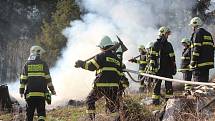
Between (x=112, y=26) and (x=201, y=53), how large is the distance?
13220 mm

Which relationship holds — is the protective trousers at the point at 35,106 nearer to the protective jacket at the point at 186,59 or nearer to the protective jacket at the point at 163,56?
the protective jacket at the point at 163,56

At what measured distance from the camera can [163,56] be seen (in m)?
11.3

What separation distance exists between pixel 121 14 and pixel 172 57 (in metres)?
12.7

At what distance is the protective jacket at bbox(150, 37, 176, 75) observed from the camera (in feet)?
36.9

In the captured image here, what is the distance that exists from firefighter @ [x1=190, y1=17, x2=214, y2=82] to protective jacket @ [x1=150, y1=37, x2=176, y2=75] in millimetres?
1101

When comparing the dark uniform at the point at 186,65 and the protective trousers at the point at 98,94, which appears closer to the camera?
the protective trousers at the point at 98,94

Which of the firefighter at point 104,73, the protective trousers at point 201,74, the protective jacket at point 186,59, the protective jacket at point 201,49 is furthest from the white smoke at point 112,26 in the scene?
the firefighter at point 104,73

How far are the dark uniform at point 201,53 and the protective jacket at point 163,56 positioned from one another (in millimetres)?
1121

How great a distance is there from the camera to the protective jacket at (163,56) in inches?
443

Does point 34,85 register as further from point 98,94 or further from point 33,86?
point 98,94

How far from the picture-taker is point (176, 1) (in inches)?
1006

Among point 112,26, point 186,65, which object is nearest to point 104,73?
point 186,65

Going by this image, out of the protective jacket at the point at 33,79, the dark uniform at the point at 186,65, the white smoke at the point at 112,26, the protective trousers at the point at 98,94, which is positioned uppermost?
the white smoke at the point at 112,26

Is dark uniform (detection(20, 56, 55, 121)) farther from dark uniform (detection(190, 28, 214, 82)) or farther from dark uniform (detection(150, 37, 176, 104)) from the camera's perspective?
dark uniform (detection(190, 28, 214, 82))
